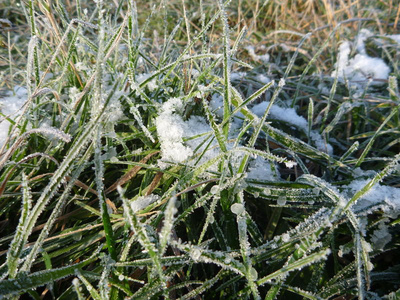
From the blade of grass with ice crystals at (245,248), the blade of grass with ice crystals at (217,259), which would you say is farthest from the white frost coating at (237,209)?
the blade of grass with ice crystals at (217,259)

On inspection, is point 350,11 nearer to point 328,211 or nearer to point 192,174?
point 328,211

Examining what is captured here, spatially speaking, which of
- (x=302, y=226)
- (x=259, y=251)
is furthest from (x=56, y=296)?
(x=302, y=226)

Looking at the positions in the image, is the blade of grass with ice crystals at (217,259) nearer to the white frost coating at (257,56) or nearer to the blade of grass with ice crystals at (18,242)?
the blade of grass with ice crystals at (18,242)

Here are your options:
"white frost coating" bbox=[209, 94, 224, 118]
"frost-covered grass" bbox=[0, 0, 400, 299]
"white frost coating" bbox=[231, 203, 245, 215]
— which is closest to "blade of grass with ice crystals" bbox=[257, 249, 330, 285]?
"frost-covered grass" bbox=[0, 0, 400, 299]

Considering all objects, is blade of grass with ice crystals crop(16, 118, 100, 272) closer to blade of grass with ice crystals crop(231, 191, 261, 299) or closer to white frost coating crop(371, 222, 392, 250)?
blade of grass with ice crystals crop(231, 191, 261, 299)

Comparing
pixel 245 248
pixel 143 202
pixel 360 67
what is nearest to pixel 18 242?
pixel 143 202
